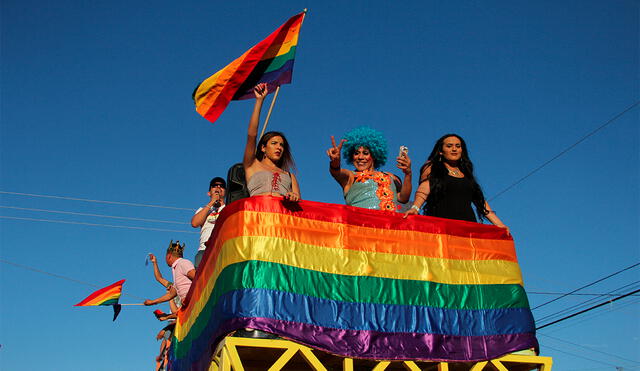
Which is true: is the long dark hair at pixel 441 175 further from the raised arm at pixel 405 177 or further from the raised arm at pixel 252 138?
the raised arm at pixel 252 138

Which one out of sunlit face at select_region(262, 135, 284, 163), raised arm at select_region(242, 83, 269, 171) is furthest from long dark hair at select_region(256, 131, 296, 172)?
raised arm at select_region(242, 83, 269, 171)

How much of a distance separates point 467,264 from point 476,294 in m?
0.29

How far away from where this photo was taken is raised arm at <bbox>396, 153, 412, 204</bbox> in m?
6.62

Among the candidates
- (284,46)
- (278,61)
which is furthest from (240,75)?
(284,46)

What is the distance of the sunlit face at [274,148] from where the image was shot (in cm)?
634

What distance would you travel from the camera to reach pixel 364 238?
218 inches

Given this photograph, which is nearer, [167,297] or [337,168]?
[337,168]

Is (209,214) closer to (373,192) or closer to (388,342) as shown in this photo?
(373,192)

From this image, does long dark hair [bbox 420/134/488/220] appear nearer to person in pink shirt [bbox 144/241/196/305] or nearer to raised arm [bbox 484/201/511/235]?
raised arm [bbox 484/201/511/235]

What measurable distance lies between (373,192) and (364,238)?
115 centimetres

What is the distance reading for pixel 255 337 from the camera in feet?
15.5

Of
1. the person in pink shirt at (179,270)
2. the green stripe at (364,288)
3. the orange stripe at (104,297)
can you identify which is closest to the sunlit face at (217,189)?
the person in pink shirt at (179,270)

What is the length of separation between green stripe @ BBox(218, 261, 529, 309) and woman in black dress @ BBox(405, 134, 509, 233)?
82 cm

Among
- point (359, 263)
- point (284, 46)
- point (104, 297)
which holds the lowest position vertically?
point (359, 263)
